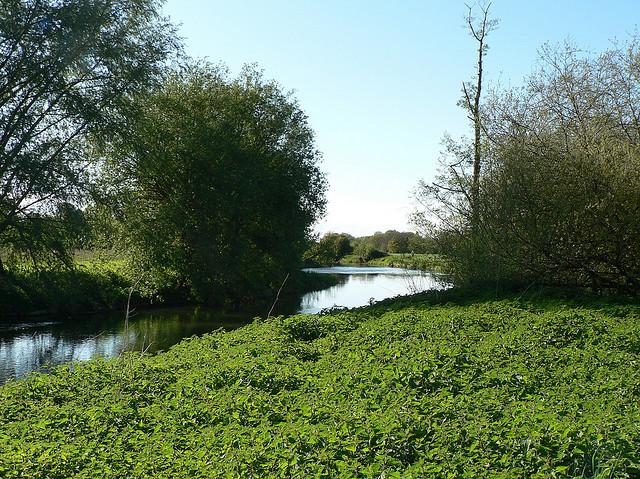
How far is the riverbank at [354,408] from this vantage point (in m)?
4.77

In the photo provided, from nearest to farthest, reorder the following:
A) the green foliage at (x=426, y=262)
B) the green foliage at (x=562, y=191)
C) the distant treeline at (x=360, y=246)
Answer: the green foliage at (x=562, y=191) → the green foliage at (x=426, y=262) → the distant treeline at (x=360, y=246)

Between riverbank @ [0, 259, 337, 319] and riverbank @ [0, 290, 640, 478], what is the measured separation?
11.2 m

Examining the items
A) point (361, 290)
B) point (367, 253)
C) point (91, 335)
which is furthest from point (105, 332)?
point (367, 253)

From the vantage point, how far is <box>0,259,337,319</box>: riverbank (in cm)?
1961

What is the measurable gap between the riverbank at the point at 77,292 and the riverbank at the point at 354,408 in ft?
36.7

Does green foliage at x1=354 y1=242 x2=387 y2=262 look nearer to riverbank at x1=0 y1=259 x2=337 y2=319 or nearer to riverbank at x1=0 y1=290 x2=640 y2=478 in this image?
riverbank at x1=0 y1=259 x2=337 y2=319

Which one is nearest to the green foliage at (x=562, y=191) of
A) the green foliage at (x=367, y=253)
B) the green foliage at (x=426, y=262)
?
the green foliage at (x=426, y=262)

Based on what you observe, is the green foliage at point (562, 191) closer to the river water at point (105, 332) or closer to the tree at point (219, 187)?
the river water at point (105, 332)

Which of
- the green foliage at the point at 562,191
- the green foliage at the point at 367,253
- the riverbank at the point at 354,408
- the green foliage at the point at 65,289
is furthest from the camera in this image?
the green foliage at the point at 367,253

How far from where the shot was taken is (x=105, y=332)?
20.5 m

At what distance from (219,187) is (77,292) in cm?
801

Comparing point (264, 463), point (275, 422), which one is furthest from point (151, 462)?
point (275, 422)

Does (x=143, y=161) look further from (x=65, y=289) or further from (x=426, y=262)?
(x=426, y=262)

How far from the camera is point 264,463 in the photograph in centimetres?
493
